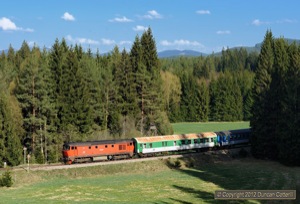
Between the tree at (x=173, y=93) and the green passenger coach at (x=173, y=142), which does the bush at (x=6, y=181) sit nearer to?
the green passenger coach at (x=173, y=142)

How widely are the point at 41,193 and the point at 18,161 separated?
14362 mm

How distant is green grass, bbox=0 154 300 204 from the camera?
36469mm

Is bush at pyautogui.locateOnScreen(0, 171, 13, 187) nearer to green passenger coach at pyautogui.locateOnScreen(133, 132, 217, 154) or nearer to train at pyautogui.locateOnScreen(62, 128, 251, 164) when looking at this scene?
train at pyautogui.locateOnScreen(62, 128, 251, 164)

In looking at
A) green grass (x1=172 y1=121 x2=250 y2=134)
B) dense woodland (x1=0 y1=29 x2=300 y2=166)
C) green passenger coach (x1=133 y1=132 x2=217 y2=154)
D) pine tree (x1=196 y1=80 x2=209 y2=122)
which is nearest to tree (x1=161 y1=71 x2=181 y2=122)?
green grass (x1=172 y1=121 x2=250 y2=134)

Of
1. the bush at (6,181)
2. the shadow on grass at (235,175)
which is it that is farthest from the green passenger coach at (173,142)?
the bush at (6,181)

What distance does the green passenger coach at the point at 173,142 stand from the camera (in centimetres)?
5653

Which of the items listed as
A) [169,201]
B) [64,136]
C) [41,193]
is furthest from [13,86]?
[169,201]

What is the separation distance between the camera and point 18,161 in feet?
166

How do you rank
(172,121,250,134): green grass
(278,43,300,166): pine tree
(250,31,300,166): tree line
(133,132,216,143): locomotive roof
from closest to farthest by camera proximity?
1. (278,43,300,166): pine tree
2. (250,31,300,166): tree line
3. (133,132,216,143): locomotive roof
4. (172,121,250,134): green grass

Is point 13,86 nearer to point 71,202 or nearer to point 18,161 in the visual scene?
point 18,161

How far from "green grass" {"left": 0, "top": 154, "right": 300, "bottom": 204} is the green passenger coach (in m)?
3.35

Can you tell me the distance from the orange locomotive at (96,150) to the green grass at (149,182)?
10.5 ft

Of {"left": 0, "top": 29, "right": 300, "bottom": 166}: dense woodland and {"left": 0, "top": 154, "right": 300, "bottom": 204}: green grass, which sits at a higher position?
{"left": 0, "top": 29, "right": 300, "bottom": 166}: dense woodland

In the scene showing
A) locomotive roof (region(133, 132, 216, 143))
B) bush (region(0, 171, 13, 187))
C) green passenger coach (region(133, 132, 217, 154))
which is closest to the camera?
bush (region(0, 171, 13, 187))
